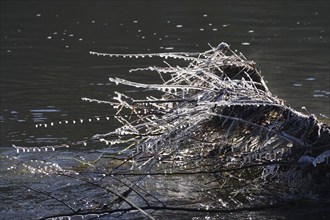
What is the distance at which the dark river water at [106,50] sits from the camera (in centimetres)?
1120

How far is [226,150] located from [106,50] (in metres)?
11.3

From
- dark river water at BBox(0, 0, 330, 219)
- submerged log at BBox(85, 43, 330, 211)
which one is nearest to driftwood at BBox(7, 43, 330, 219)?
submerged log at BBox(85, 43, 330, 211)

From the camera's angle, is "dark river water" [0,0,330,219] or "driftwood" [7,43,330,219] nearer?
"driftwood" [7,43,330,219]

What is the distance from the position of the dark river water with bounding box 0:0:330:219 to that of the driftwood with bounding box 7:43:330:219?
449 millimetres

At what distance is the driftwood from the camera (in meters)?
7.38

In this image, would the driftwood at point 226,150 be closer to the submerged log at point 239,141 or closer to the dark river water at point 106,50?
the submerged log at point 239,141

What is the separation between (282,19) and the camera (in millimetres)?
23953

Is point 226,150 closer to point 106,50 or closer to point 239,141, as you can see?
point 239,141

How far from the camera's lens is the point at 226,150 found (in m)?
7.98

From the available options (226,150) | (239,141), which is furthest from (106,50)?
(239,141)

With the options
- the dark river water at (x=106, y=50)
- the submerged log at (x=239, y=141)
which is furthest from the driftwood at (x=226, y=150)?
the dark river water at (x=106, y=50)

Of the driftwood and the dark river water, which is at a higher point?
the driftwood

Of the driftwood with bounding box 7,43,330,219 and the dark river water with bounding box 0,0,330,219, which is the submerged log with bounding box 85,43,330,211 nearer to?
the driftwood with bounding box 7,43,330,219

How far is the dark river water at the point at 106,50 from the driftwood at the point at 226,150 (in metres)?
0.45
